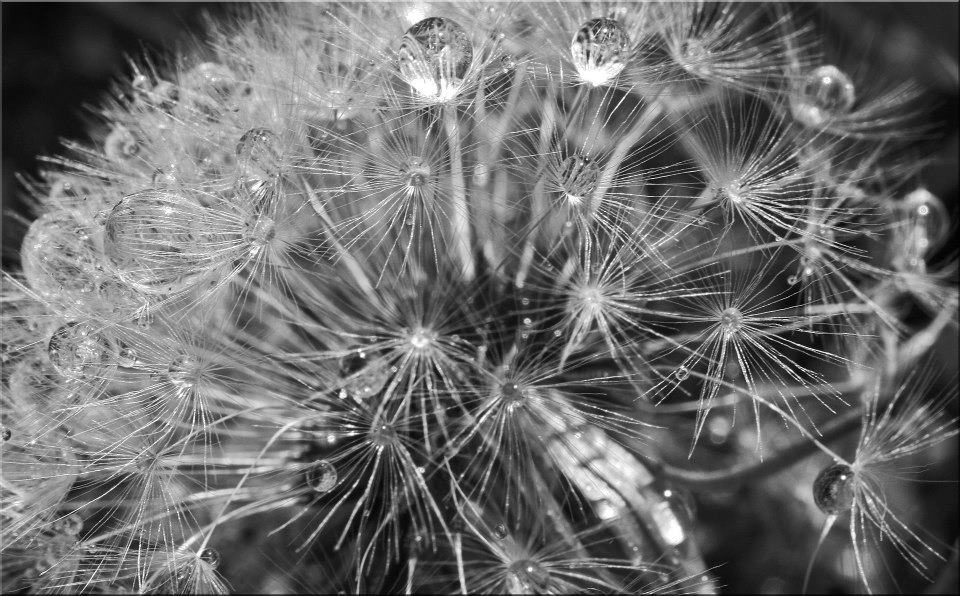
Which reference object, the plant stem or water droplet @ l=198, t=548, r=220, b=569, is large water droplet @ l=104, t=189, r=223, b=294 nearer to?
water droplet @ l=198, t=548, r=220, b=569

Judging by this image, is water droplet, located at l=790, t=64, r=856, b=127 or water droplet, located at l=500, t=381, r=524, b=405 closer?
water droplet, located at l=500, t=381, r=524, b=405

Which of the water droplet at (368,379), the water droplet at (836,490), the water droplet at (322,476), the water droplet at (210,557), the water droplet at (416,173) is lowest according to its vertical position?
the water droplet at (210,557)

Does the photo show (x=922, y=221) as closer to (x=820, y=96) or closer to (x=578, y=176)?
(x=820, y=96)

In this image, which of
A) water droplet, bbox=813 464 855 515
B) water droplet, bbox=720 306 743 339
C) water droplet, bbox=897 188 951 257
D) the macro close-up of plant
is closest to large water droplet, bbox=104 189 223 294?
the macro close-up of plant

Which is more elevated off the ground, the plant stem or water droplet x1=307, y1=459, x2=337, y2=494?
the plant stem

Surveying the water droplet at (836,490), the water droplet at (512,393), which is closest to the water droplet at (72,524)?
the water droplet at (512,393)

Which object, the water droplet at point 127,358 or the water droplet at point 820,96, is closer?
the water droplet at point 127,358

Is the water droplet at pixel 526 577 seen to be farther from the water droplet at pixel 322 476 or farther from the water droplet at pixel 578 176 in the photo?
the water droplet at pixel 578 176
